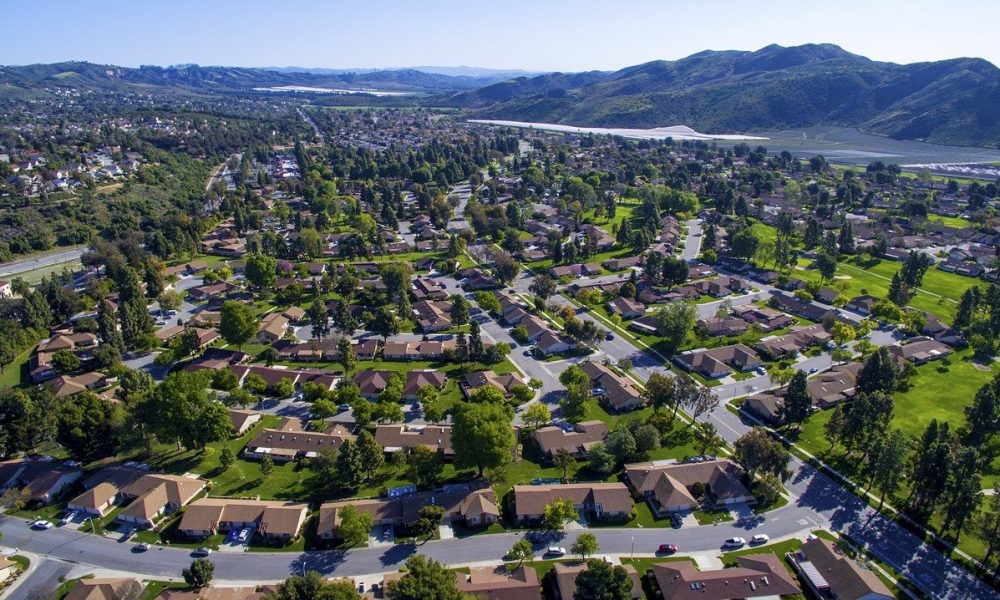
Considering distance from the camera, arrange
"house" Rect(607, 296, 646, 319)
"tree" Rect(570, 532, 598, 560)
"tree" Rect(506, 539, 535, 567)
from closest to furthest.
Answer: "tree" Rect(506, 539, 535, 567) < "tree" Rect(570, 532, 598, 560) < "house" Rect(607, 296, 646, 319)

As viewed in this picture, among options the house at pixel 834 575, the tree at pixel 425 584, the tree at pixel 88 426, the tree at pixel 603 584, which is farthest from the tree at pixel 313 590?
→ the house at pixel 834 575

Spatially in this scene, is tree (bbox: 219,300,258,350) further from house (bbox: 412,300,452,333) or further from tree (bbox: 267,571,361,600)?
tree (bbox: 267,571,361,600)

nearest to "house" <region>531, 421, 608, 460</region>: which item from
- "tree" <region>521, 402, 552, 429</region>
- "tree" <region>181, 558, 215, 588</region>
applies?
"tree" <region>521, 402, 552, 429</region>

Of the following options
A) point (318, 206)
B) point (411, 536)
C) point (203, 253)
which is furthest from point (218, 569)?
point (318, 206)

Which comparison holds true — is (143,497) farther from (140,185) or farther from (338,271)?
(140,185)

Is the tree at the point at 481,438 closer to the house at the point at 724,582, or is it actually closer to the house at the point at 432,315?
the house at the point at 724,582

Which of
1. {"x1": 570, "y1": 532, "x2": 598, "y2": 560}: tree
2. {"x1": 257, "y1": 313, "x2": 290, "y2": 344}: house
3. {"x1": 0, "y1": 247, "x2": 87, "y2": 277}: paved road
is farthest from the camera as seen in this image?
{"x1": 0, "y1": 247, "x2": 87, "y2": 277}: paved road
